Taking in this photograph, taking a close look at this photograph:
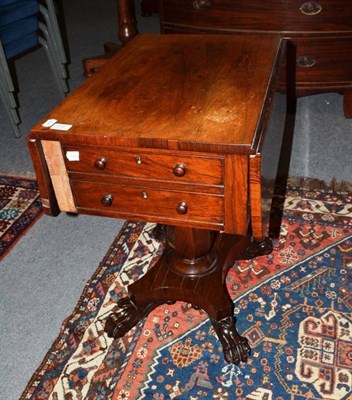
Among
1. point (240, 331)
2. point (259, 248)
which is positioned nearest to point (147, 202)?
point (240, 331)

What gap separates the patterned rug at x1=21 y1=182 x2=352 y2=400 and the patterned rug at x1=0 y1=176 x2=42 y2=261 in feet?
1.59

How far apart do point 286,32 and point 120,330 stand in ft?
5.43

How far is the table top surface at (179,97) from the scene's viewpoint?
3.72 feet

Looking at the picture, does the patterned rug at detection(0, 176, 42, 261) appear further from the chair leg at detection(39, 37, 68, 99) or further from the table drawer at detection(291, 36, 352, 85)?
the table drawer at detection(291, 36, 352, 85)

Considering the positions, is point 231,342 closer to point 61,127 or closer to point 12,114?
point 61,127

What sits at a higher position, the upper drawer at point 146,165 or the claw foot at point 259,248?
the upper drawer at point 146,165

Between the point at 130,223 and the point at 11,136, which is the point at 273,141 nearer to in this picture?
the point at 130,223

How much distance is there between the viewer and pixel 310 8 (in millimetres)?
2330

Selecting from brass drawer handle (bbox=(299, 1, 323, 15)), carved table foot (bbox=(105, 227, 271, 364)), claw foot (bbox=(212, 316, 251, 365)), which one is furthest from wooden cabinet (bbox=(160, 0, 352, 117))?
claw foot (bbox=(212, 316, 251, 365))

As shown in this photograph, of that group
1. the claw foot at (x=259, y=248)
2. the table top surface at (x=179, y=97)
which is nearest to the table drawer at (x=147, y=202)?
the table top surface at (x=179, y=97)

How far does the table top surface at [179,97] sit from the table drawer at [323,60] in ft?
2.93

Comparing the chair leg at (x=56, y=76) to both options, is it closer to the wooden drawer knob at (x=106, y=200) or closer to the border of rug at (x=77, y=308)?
the border of rug at (x=77, y=308)

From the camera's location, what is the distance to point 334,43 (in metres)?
2.45

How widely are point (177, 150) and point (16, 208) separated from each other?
142 centimetres
